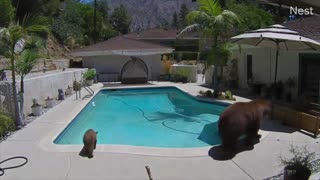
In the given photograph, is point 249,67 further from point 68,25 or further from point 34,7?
point 68,25

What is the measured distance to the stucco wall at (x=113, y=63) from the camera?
89.1ft

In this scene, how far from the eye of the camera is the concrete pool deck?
674 centimetres

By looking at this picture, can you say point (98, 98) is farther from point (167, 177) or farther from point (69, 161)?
point (167, 177)

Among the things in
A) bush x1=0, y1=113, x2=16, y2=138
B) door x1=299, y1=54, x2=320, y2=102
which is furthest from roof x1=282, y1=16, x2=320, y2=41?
bush x1=0, y1=113, x2=16, y2=138

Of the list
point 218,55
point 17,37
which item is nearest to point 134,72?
point 218,55

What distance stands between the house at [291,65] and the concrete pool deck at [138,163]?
18.9ft

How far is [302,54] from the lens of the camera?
15266 mm

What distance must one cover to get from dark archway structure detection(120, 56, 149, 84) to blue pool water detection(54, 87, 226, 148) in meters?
3.68

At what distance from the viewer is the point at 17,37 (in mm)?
10094

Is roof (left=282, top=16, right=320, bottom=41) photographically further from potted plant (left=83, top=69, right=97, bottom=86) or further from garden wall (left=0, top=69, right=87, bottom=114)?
potted plant (left=83, top=69, right=97, bottom=86)

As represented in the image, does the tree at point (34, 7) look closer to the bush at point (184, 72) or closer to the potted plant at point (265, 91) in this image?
the bush at point (184, 72)

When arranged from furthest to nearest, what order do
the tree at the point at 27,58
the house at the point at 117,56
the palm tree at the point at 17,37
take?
1. the house at the point at 117,56
2. the tree at the point at 27,58
3. the palm tree at the point at 17,37

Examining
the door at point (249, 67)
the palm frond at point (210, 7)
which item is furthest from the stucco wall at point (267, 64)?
the palm frond at point (210, 7)

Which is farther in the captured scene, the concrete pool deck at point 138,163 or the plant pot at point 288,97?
the plant pot at point 288,97
